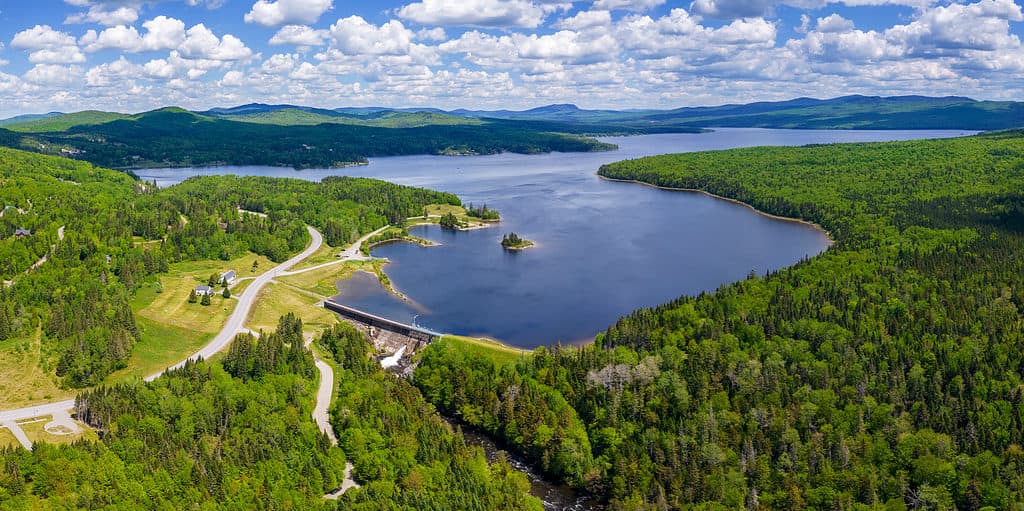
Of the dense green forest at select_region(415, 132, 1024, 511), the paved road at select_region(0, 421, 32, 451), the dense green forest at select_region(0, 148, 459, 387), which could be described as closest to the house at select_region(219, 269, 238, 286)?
the dense green forest at select_region(0, 148, 459, 387)

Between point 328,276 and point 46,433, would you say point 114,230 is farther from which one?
point 46,433

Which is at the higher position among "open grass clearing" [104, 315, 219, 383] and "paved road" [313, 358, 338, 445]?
"open grass clearing" [104, 315, 219, 383]

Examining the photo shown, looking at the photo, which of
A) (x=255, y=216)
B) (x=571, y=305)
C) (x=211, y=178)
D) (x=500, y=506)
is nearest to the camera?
(x=500, y=506)

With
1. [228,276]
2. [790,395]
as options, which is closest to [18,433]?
[228,276]

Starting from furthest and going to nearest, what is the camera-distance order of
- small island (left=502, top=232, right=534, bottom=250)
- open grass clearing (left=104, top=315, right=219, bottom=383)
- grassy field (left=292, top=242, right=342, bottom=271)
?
small island (left=502, top=232, right=534, bottom=250)
grassy field (left=292, top=242, right=342, bottom=271)
open grass clearing (left=104, top=315, right=219, bottom=383)

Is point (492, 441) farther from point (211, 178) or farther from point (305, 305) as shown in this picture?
point (211, 178)

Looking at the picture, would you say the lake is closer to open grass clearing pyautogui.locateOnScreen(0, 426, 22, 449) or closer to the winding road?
the winding road

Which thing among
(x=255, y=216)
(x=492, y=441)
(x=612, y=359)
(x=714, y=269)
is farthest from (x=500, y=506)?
(x=255, y=216)

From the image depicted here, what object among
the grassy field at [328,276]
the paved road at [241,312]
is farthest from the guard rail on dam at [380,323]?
the paved road at [241,312]
